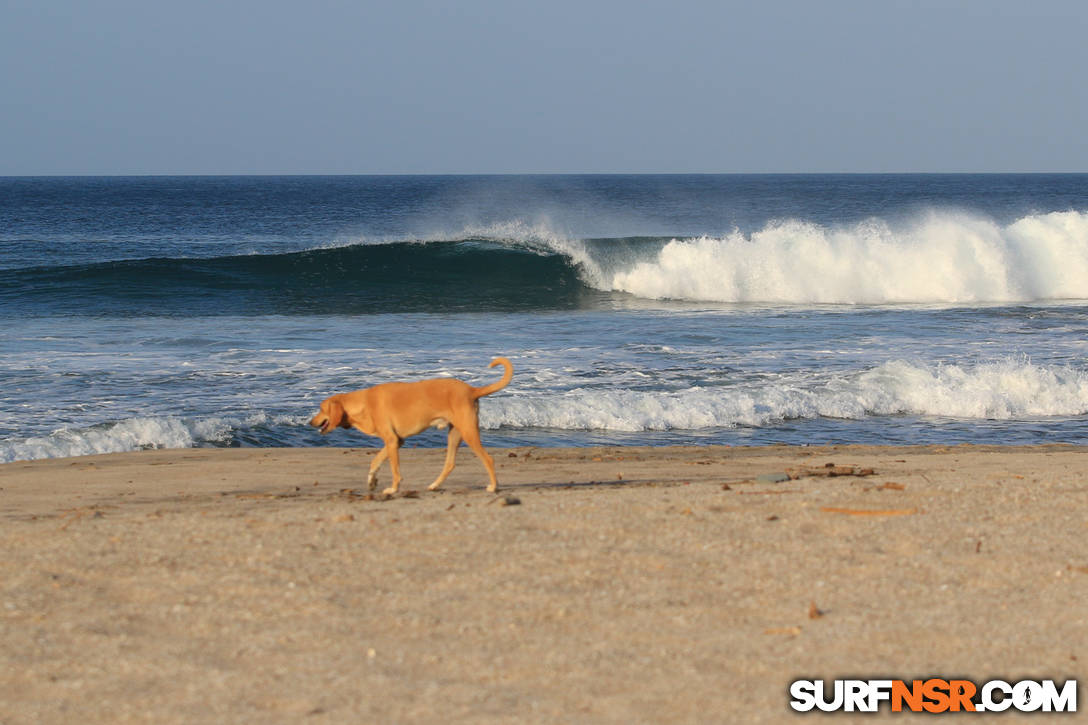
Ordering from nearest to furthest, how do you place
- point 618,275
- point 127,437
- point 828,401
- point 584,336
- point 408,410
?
A: point 408,410, point 127,437, point 828,401, point 584,336, point 618,275

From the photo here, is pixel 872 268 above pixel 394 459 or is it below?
above

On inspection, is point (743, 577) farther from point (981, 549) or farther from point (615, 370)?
point (615, 370)

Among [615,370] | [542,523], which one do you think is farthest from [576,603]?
[615,370]

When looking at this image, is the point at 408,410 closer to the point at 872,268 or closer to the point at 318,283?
the point at 318,283

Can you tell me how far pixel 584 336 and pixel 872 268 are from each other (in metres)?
11.6

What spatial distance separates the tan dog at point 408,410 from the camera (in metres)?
6.71

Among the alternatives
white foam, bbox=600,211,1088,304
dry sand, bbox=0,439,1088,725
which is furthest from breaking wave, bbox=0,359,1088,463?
white foam, bbox=600,211,1088,304

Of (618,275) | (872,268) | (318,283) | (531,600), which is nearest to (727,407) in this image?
(531,600)

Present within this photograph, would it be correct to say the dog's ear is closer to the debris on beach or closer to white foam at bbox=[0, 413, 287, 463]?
the debris on beach

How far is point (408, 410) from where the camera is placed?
673 centimetres

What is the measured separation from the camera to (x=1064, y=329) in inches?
762

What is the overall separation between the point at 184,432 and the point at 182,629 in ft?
22.3

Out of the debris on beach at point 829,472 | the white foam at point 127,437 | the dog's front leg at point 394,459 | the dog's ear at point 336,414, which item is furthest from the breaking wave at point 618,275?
the dog's front leg at point 394,459

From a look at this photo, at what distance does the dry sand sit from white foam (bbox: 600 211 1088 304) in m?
19.9
